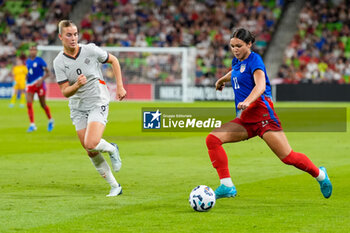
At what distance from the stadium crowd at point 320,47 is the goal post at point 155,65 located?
455 centimetres

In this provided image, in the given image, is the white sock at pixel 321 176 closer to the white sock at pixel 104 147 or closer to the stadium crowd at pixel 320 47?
the white sock at pixel 104 147

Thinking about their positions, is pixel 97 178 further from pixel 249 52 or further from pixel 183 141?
pixel 183 141

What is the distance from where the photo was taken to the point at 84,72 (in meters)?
9.54

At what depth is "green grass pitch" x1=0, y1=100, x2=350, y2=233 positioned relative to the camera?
24.8 feet

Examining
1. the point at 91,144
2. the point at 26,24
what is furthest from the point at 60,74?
the point at 26,24

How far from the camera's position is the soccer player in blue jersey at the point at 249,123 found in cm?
873

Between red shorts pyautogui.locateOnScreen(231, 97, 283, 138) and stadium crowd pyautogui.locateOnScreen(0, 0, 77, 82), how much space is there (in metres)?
34.2

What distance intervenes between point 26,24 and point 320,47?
657 inches

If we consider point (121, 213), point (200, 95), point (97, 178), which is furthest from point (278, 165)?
point (200, 95)

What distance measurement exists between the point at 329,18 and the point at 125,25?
1130cm

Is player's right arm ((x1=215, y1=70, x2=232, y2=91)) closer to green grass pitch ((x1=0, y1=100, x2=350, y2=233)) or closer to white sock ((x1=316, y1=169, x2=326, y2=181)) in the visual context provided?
green grass pitch ((x1=0, y1=100, x2=350, y2=233))

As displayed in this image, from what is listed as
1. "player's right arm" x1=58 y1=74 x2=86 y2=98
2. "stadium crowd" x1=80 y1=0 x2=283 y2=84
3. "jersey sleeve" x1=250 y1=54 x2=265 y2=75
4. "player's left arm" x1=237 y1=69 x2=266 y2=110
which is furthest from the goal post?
"player's left arm" x1=237 y1=69 x2=266 y2=110

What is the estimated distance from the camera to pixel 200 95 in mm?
38031

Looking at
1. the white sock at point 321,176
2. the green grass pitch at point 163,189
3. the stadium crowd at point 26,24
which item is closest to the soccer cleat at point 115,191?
the green grass pitch at point 163,189
